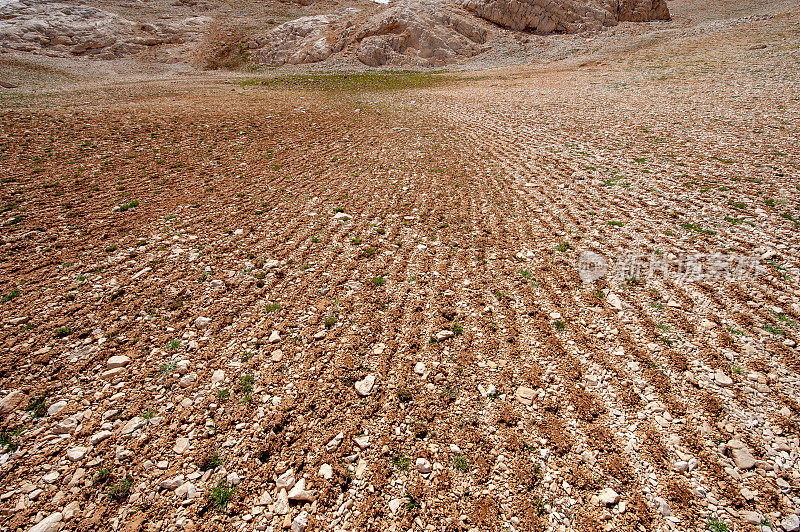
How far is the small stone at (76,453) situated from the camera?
188 inches

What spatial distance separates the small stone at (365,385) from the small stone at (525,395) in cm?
243

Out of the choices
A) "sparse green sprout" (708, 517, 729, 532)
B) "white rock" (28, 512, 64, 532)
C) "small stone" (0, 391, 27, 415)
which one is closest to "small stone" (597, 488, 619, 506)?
"sparse green sprout" (708, 517, 729, 532)

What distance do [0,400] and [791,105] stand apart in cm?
3284

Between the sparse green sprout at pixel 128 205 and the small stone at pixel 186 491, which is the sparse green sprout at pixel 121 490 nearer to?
the small stone at pixel 186 491

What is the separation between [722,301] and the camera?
23.4ft

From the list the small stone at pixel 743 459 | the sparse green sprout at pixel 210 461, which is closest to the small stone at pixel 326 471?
the sparse green sprout at pixel 210 461

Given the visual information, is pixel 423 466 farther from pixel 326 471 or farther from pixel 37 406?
pixel 37 406

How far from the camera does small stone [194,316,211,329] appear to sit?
6.98m

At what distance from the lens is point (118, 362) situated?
613 cm

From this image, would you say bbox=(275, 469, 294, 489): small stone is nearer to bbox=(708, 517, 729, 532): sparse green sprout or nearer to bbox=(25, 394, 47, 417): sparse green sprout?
bbox=(25, 394, 47, 417): sparse green sprout

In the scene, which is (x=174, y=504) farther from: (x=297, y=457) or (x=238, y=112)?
(x=238, y=112)

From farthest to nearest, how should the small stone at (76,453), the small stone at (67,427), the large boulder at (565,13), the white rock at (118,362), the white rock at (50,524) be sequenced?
the large boulder at (565,13) < the white rock at (118,362) < the small stone at (67,427) < the small stone at (76,453) < the white rock at (50,524)

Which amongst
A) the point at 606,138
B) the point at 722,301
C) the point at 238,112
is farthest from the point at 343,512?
the point at 238,112

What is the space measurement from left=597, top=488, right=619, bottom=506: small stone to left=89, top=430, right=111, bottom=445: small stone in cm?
698
